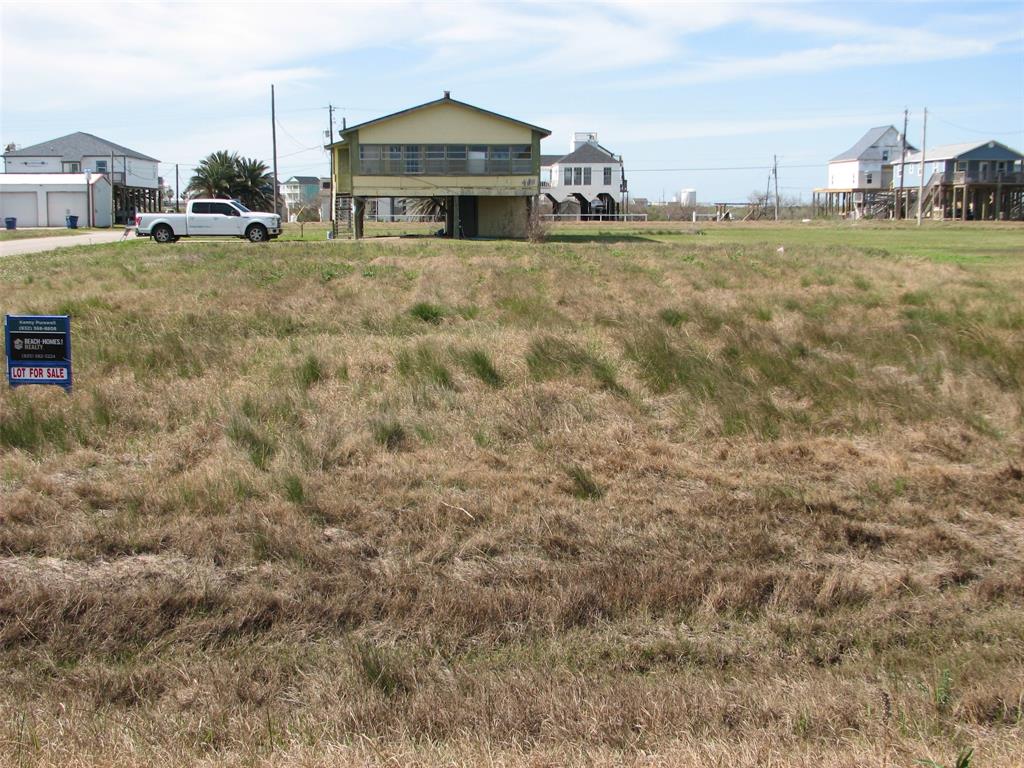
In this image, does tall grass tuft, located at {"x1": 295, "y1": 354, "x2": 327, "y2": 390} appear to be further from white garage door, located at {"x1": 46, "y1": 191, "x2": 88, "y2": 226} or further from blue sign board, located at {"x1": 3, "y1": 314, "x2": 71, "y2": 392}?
white garage door, located at {"x1": 46, "y1": 191, "x2": 88, "y2": 226}

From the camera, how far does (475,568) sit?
6.54m

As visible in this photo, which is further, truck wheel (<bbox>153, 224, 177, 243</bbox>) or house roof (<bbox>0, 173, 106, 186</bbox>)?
house roof (<bbox>0, 173, 106, 186</bbox>)

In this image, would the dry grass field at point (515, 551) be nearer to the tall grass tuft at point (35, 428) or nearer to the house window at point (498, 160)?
the tall grass tuft at point (35, 428)

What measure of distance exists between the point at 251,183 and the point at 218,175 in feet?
9.37

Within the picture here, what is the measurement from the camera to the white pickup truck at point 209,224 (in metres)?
41.9

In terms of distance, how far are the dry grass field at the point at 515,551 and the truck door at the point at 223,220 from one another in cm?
2967

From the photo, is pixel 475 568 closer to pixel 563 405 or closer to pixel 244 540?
pixel 244 540

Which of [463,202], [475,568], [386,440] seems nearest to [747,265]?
[386,440]

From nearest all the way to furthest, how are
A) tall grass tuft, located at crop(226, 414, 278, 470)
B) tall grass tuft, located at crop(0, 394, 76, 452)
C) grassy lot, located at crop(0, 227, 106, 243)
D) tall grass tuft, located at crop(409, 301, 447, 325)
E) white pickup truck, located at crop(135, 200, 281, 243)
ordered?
tall grass tuft, located at crop(226, 414, 278, 470), tall grass tuft, located at crop(0, 394, 76, 452), tall grass tuft, located at crop(409, 301, 447, 325), white pickup truck, located at crop(135, 200, 281, 243), grassy lot, located at crop(0, 227, 106, 243)

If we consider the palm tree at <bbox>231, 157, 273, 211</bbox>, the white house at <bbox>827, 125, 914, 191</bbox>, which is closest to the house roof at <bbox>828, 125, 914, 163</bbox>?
the white house at <bbox>827, 125, 914, 191</bbox>

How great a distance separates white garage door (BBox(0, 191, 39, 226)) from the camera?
67.8 metres

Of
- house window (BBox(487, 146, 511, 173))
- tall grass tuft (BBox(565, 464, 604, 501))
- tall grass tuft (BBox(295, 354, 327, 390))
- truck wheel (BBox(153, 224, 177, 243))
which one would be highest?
house window (BBox(487, 146, 511, 173))

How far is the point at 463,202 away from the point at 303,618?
47.3 metres

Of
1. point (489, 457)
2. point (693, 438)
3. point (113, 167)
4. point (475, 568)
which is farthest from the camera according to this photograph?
point (113, 167)
